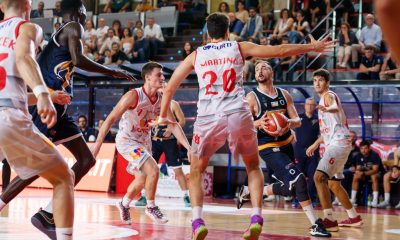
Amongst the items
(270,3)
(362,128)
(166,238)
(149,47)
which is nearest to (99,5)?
(149,47)

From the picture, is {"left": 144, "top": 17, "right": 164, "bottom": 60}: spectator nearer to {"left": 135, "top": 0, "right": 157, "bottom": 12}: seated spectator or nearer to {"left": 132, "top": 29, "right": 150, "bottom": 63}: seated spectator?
{"left": 132, "top": 29, "right": 150, "bottom": 63}: seated spectator

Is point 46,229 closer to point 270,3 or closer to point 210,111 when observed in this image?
point 210,111

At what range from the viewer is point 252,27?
61.0ft

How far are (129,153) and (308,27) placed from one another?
10.1 metres

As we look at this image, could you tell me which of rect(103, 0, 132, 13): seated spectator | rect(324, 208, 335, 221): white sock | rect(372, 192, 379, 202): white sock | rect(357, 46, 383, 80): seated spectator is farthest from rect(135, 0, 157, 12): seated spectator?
rect(324, 208, 335, 221): white sock

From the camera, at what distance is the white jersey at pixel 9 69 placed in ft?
13.4

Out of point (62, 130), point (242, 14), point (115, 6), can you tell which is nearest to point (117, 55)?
point (242, 14)

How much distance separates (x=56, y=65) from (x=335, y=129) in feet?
14.1

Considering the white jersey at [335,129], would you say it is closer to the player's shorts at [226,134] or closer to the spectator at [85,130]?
the player's shorts at [226,134]

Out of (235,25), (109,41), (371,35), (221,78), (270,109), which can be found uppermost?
(235,25)

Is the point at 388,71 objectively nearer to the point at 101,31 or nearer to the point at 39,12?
the point at 101,31

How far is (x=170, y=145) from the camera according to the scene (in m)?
12.3

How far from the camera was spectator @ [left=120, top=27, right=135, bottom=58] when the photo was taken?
20202 mm

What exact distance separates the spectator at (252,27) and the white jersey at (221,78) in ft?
40.3
